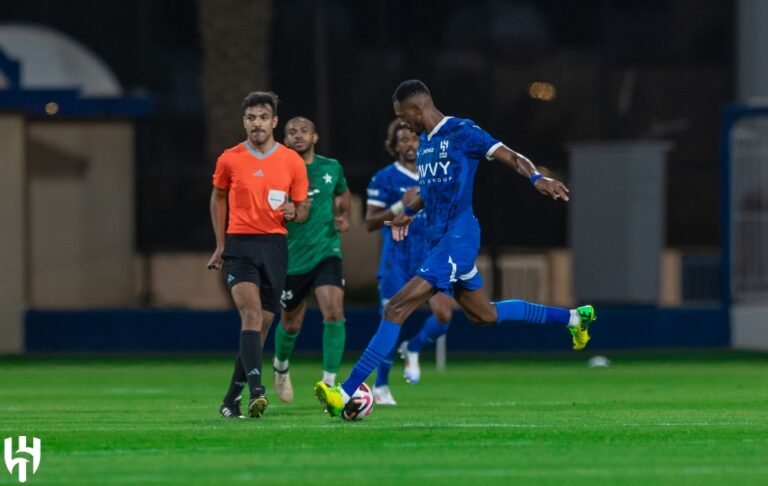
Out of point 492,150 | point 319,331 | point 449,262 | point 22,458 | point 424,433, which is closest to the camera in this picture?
point 22,458

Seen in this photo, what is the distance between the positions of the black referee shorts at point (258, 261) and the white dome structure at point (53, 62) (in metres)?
→ 16.9

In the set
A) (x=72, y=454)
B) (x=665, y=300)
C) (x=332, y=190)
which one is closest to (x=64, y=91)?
(x=665, y=300)

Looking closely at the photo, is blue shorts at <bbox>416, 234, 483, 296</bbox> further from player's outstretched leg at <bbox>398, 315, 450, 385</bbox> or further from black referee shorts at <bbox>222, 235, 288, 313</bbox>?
player's outstretched leg at <bbox>398, 315, 450, 385</bbox>

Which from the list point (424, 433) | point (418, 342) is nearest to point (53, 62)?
point (418, 342)

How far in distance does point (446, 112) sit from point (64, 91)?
8.11m

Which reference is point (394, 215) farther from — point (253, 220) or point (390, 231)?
point (253, 220)

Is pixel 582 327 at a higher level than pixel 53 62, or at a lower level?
lower

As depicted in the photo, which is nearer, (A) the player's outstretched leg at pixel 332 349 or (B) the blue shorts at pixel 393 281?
(A) the player's outstretched leg at pixel 332 349

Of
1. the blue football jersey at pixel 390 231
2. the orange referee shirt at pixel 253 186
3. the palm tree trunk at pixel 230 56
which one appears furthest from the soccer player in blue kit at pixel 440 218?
the palm tree trunk at pixel 230 56

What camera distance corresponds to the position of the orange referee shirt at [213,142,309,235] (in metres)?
13.6

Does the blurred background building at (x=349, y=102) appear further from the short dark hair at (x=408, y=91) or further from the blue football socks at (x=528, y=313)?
the short dark hair at (x=408, y=91)

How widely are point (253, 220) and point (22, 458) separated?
318cm

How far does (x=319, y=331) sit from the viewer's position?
25.6 metres

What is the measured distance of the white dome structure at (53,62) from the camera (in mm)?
30781
